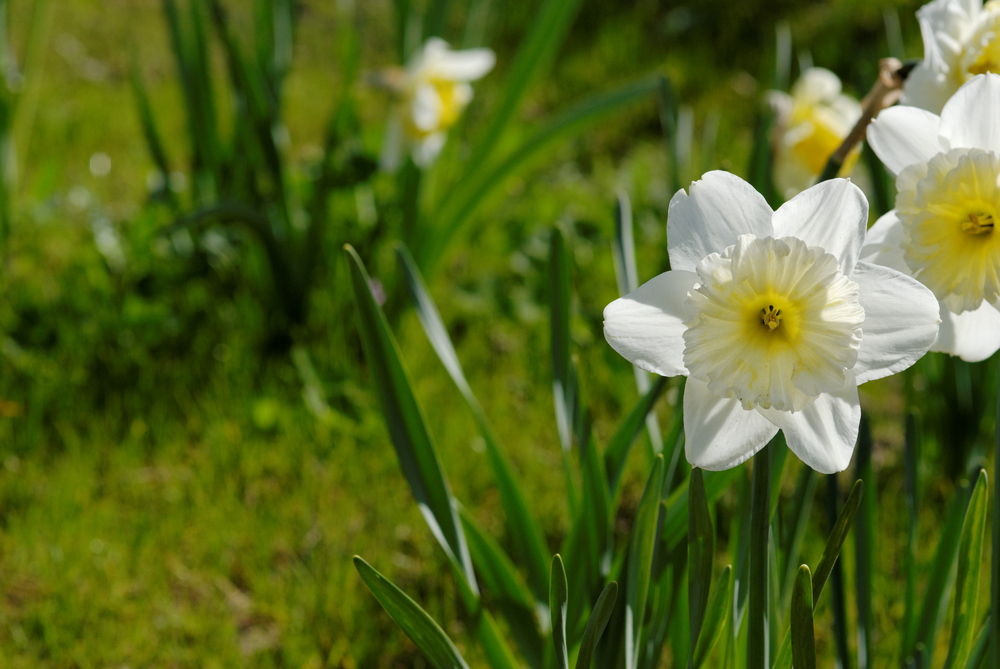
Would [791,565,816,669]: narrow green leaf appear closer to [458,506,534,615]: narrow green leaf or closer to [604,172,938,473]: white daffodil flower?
[604,172,938,473]: white daffodil flower

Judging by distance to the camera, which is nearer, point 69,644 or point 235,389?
point 69,644

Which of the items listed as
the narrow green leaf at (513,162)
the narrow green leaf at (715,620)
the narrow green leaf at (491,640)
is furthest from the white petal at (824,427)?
the narrow green leaf at (513,162)

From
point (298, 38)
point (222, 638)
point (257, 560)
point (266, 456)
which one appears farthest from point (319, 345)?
point (298, 38)

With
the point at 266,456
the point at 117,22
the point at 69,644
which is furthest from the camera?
the point at 117,22

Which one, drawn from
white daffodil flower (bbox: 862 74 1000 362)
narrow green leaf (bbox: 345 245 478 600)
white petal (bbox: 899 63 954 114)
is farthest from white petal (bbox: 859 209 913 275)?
narrow green leaf (bbox: 345 245 478 600)

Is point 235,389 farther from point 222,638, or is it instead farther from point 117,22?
point 117,22

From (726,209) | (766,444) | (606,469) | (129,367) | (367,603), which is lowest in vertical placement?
(367,603)

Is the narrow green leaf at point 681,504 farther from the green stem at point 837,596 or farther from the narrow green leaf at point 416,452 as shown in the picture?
the narrow green leaf at point 416,452
